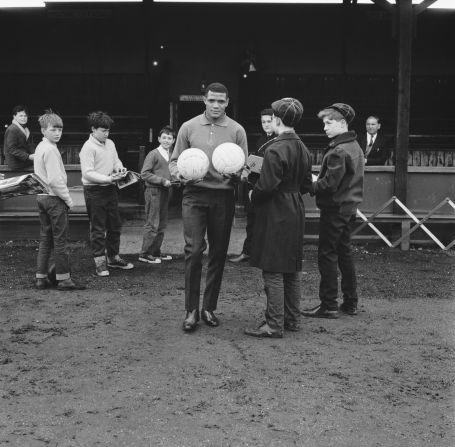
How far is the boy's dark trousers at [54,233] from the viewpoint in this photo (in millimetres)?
6535

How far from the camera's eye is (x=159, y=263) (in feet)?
26.8

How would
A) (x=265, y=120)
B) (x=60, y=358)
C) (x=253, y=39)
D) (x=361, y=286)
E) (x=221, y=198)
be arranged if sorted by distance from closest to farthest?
(x=60, y=358)
(x=221, y=198)
(x=361, y=286)
(x=265, y=120)
(x=253, y=39)

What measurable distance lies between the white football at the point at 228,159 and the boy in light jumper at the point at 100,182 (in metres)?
2.19

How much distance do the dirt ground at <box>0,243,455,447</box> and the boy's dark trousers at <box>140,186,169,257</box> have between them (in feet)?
4.22

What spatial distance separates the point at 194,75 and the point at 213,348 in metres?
11.3

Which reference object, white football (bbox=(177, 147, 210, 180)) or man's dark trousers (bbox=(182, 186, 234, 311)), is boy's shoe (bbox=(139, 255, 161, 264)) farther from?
white football (bbox=(177, 147, 210, 180))

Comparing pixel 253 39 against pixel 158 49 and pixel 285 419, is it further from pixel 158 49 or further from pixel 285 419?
pixel 285 419

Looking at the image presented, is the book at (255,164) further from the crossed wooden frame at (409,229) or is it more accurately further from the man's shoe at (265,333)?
the crossed wooden frame at (409,229)

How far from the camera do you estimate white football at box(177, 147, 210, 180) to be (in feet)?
16.4

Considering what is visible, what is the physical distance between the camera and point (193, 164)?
16.4ft

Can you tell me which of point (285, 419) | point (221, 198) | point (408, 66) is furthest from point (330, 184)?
point (408, 66)

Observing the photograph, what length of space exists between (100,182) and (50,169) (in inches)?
26.5

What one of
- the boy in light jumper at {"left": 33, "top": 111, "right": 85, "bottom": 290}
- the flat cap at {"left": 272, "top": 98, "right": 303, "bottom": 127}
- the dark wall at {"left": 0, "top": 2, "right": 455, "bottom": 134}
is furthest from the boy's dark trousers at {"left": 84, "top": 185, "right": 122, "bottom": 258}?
the dark wall at {"left": 0, "top": 2, "right": 455, "bottom": 134}

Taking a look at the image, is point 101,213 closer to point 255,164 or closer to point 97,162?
point 97,162
